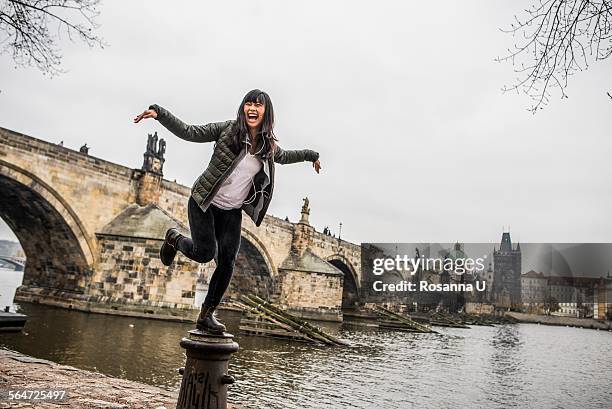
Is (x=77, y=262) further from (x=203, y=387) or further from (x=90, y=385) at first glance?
(x=203, y=387)

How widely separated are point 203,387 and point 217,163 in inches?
54.9

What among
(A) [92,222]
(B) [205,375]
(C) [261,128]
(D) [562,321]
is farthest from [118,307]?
(D) [562,321]

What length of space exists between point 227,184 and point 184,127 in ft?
1.49

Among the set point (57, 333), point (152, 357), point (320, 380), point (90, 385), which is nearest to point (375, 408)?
point (320, 380)

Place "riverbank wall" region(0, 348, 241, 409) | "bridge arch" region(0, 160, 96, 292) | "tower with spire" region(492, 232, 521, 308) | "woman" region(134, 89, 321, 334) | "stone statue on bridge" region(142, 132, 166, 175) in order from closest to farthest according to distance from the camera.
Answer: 1. "woman" region(134, 89, 321, 334)
2. "riverbank wall" region(0, 348, 241, 409)
3. "bridge arch" region(0, 160, 96, 292)
4. "stone statue on bridge" region(142, 132, 166, 175)
5. "tower with spire" region(492, 232, 521, 308)

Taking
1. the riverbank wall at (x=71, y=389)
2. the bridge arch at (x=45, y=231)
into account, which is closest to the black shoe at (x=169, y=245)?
the riverbank wall at (x=71, y=389)

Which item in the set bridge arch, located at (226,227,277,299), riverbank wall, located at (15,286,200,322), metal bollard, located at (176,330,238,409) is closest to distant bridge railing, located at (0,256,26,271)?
bridge arch, located at (226,227,277,299)

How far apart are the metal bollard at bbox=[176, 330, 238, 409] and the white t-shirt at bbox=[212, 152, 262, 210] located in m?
0.88

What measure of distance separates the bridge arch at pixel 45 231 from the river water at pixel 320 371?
2853mm

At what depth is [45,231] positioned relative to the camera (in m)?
15.9

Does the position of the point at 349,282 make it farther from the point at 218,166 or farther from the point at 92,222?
the point at 218,166

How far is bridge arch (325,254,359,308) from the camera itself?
3616 cm

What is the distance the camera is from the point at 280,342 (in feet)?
41.1

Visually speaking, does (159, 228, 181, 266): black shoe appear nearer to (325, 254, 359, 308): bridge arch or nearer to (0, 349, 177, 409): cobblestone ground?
(0, 349, 177, 409): cobblestone ground
